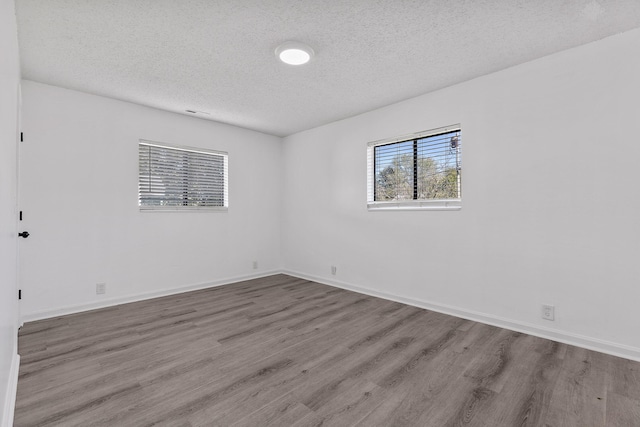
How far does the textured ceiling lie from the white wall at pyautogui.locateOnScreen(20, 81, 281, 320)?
1.19 feet

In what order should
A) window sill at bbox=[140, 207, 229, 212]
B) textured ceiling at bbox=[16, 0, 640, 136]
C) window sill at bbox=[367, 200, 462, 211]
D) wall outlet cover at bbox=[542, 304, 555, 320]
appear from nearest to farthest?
1. textured ceiling at bbox=[16, 0, 640, 136]
2. wall outlet cover at bbox=[542, 304, 555, 320]
3. window sill at bbox=[367, 200, 462, 211]
4. window sill at bbox=[140, 207, 229, 212]

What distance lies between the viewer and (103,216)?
3633 mm

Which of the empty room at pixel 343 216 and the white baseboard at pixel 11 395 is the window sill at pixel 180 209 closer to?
the empty room at pixel 343 216

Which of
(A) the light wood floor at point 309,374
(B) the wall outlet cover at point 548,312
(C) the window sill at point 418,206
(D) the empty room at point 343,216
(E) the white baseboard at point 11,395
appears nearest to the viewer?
(E) the white baseboard at point 11,395

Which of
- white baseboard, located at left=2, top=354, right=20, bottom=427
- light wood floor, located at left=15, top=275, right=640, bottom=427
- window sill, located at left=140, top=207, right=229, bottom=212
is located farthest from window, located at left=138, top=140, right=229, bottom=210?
white baseboard, located at left=2, top=354, right=20, bottom=427

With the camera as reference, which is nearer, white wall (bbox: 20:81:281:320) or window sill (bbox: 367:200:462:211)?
white wall (bbox: 20:81:281:320)

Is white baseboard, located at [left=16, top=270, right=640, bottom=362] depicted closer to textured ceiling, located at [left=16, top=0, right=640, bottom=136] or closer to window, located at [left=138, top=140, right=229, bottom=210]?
window, located at [left=138, top=140, right=229, bottom=210]

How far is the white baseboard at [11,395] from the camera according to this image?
147 cm

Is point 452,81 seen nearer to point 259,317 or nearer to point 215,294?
point 259,317

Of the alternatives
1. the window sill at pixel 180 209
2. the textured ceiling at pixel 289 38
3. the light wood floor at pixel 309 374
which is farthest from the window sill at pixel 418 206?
the window sill at pixel 180 209

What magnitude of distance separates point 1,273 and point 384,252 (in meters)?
3.53

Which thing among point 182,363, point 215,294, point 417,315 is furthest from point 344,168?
point 182,363

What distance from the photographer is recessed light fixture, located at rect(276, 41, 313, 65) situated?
249cm

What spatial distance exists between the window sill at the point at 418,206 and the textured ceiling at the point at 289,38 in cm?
133
